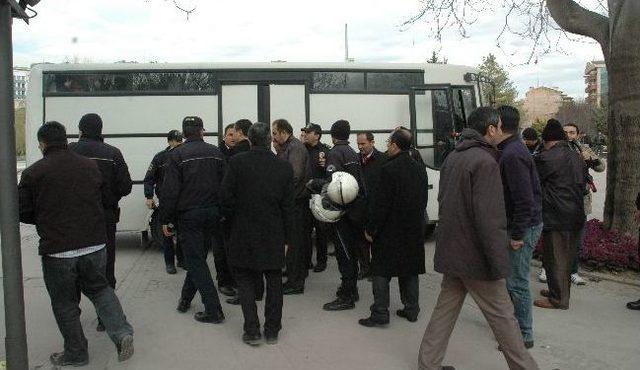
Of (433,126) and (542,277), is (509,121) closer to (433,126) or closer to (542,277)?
(542,277)

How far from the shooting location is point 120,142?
9.58 meters

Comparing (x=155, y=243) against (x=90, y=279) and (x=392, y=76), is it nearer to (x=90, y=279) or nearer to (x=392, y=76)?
(x=392, y=76)

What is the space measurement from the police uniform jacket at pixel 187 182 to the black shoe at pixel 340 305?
168 cm

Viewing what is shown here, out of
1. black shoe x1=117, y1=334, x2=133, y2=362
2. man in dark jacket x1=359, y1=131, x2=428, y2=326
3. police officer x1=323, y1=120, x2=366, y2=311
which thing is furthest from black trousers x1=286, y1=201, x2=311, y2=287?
black shoe x1=117, y1=334, x2=133, y2=362

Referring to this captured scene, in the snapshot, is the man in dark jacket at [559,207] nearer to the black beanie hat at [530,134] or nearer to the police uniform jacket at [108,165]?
the black beanie hat at [530,134]

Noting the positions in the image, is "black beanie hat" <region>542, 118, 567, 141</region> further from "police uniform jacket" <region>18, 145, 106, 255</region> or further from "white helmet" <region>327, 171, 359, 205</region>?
"police uniform jacket" <region>18, 145, 106, 255</region>

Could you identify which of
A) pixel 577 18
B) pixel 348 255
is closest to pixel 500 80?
pixel 577 18

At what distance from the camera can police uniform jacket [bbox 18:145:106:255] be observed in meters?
4.52

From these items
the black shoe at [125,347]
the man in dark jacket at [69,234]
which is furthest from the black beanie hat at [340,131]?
the black shoe at [125,347]

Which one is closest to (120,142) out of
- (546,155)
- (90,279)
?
(90,279)

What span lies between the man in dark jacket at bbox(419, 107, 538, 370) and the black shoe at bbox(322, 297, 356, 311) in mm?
2008

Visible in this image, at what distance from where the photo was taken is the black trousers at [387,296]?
18.8ft

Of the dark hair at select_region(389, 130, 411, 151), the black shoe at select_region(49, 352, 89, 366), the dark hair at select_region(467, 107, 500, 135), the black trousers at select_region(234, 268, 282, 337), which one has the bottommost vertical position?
the black shoe at select_region(49, 352, 89, 366)

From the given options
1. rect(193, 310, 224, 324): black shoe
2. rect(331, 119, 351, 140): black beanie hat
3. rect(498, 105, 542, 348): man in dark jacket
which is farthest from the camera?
rect(331, 119, 351, 140): black beanie hat
